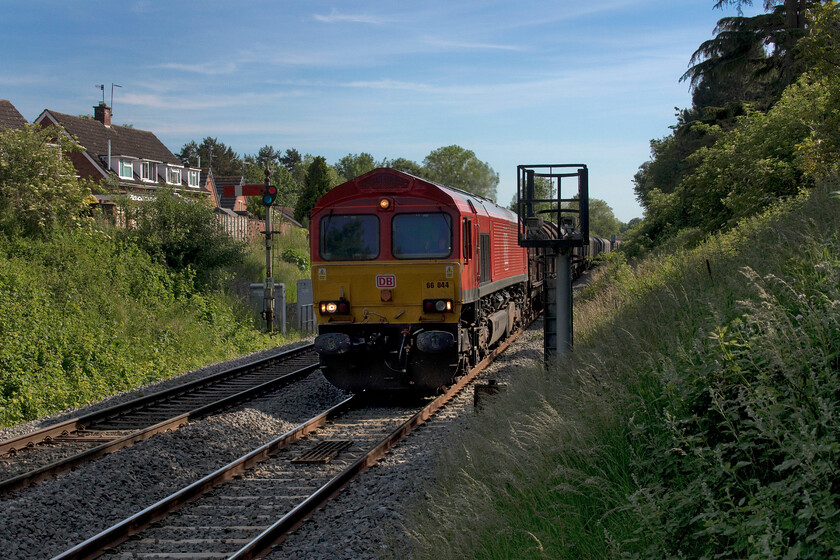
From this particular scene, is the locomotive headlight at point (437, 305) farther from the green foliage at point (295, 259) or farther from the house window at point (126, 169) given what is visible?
the house window at point (126, 169)

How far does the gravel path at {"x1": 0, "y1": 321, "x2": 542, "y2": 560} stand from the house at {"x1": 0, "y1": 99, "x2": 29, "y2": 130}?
63.9 ft

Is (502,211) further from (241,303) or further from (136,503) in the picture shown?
(136,503)

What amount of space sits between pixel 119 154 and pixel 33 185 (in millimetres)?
27673

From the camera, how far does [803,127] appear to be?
56.8 ft

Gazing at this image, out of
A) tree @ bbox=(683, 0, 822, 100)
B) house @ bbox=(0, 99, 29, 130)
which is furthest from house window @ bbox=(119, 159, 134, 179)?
tree @ bbox=(683, 0, 822, 100)

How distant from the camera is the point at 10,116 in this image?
27.2 metres

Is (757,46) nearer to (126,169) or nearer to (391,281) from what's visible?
(391,281)

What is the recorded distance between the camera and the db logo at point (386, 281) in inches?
461

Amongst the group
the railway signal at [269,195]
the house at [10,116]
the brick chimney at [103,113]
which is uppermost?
the brick chimney at [103,113]

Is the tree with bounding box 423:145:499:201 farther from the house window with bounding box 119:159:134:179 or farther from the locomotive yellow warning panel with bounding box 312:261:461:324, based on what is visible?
the locomotive yellow warning panel with bounding box 312:261:461:324

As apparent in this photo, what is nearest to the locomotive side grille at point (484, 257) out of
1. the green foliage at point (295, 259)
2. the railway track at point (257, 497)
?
the railway track at point (257, 497)

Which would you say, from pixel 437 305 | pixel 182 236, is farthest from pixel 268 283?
pixel 437 305

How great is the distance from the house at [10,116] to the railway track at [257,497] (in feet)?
71.9

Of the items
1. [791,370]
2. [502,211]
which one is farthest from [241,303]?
[791,370]
